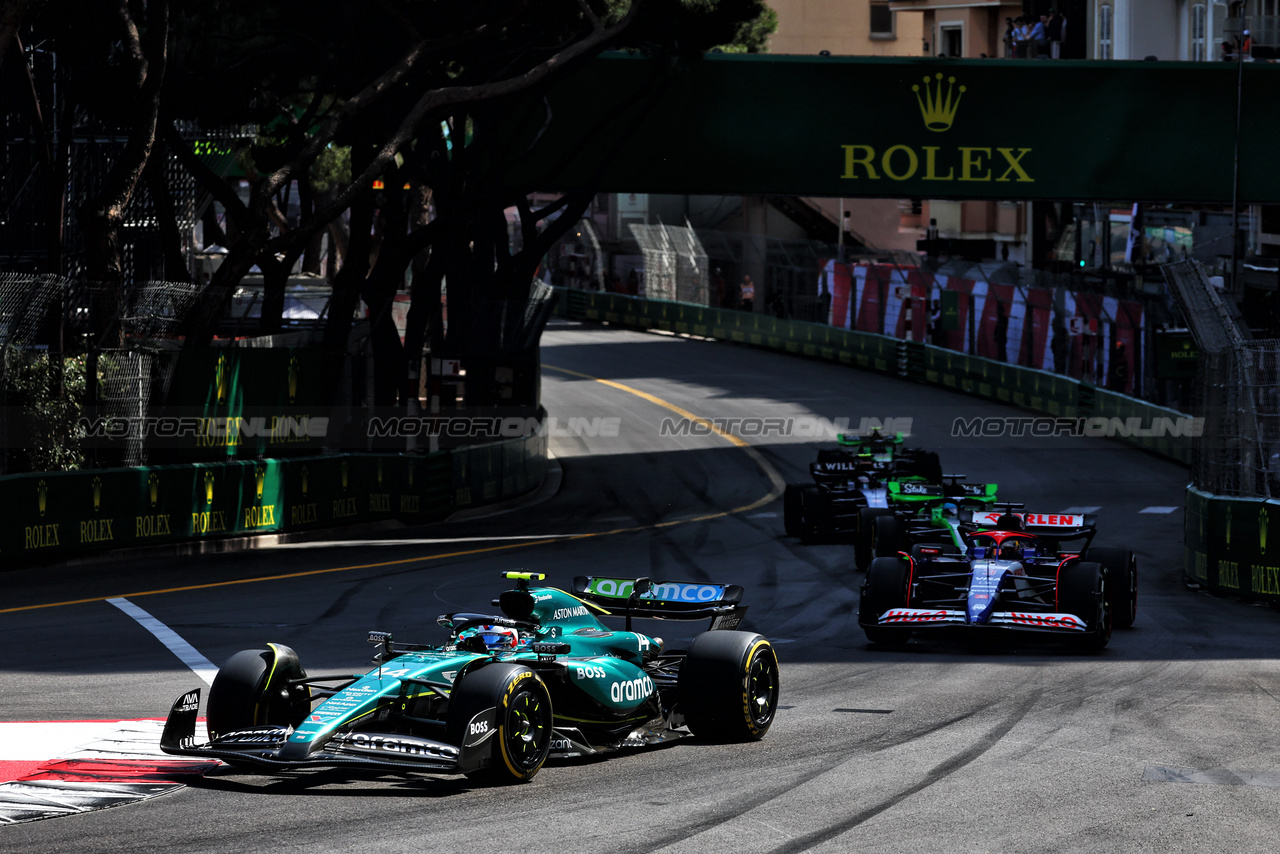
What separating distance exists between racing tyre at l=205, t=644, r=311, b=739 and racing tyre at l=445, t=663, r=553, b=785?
121 cm

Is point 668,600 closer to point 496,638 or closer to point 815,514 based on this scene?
point 496,638

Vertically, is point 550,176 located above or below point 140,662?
above

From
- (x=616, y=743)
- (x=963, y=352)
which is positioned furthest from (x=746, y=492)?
(x=616, y=743)

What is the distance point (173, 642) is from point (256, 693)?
6197 millimetres

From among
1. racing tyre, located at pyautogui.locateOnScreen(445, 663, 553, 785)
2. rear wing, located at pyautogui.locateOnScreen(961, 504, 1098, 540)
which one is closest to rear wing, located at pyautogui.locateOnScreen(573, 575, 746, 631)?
racing tyre, located at pyautogui.locateOnScreen(445, 663, 553, 785)

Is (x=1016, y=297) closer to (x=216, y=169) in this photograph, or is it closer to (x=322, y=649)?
(x=216, y=169)

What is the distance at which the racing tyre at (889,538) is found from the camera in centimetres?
1878

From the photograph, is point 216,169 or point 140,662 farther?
point 216,169

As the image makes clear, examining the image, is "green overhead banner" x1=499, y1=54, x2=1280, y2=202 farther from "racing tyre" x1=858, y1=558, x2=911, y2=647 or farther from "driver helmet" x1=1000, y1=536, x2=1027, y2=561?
"racing tyre" x1=858, y1=558, x2=911, y2=647

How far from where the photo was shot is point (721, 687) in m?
Answer: 10.6

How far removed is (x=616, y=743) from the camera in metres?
10.3

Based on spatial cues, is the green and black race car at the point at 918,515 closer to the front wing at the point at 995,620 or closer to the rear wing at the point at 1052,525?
the rear wing at the point at 1052,525

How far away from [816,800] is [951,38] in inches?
2370

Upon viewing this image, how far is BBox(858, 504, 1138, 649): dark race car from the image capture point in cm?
1501
